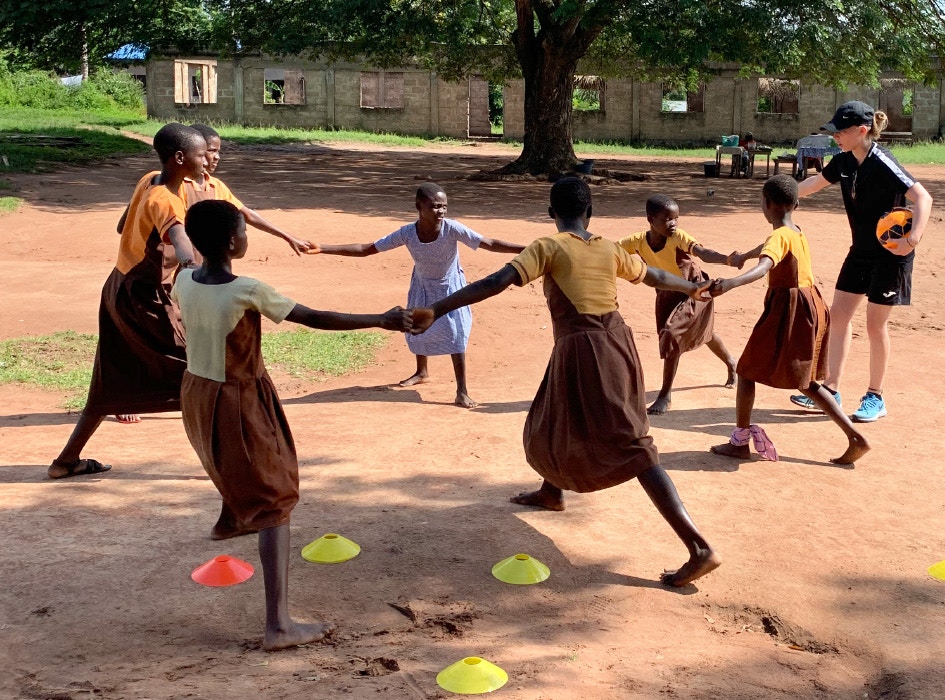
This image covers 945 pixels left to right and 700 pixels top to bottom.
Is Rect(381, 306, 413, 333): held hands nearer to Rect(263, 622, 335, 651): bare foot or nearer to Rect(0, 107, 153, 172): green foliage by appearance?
Rect(263, 622, 335, 651): bare foot

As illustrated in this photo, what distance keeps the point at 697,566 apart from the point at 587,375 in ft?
2.66

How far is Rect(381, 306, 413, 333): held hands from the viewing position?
4023 mm

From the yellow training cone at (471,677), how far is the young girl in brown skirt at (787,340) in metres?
2.66

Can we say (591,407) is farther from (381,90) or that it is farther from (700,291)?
(381,90)

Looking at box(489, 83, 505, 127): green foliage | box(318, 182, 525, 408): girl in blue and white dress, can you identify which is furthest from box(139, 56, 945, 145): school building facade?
box(318, 182, 525, 408): girl in blue and white dress

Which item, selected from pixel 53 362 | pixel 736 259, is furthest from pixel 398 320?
pixel 53 362

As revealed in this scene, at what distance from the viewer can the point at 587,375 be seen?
3.99 meters

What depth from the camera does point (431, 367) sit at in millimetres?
7824

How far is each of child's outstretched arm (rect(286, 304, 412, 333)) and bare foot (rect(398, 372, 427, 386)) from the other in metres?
3.22

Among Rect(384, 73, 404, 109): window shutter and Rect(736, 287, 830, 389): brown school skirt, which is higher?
Rect(384, 73, 404, 109): window shutter

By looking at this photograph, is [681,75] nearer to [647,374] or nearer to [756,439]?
[647,374]

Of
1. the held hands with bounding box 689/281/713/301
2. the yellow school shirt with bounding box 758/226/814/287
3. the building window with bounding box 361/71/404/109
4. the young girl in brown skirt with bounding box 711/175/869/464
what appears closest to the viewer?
the held hands with bounding box 689/281/713/301

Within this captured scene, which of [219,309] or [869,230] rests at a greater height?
[869,230]

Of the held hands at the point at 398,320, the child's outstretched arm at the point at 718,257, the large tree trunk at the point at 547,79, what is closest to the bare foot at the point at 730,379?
the child's outstretched arm at the point at 718,257
